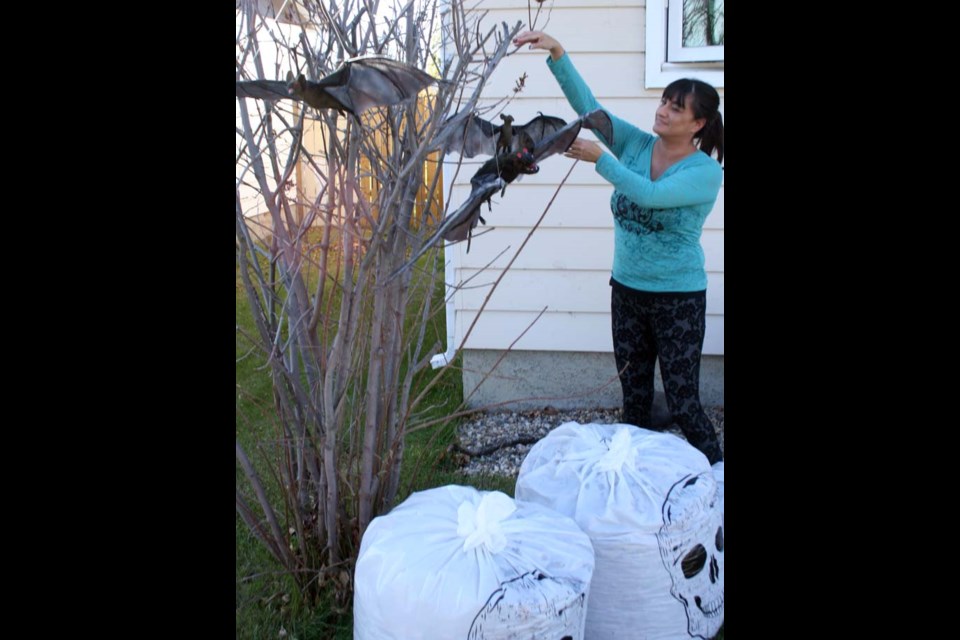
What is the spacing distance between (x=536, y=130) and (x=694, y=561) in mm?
1360

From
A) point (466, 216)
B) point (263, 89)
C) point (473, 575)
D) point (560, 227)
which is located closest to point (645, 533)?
point (473, 575)

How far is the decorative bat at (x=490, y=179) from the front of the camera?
2076mm

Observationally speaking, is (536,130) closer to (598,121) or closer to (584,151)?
(598,121)

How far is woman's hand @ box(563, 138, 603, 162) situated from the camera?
3197 mm

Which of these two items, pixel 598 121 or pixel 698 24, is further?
pixel 698 24

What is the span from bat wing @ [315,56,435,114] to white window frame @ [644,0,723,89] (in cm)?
322

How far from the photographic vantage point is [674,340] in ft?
12.3

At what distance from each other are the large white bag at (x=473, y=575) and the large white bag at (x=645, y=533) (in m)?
0.22

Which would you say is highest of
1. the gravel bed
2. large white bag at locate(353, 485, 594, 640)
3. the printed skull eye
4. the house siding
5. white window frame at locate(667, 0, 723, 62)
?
white window frame at locate(667, 0, 723, 62)

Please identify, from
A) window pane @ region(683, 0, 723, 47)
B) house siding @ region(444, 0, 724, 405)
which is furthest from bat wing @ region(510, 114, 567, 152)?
window pane @ region(683, 0, 723, 47)

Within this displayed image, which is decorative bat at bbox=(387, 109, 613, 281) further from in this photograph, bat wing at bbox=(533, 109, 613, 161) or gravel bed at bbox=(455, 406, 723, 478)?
gravel bed at bbox=(455, 406, 723, 478)
